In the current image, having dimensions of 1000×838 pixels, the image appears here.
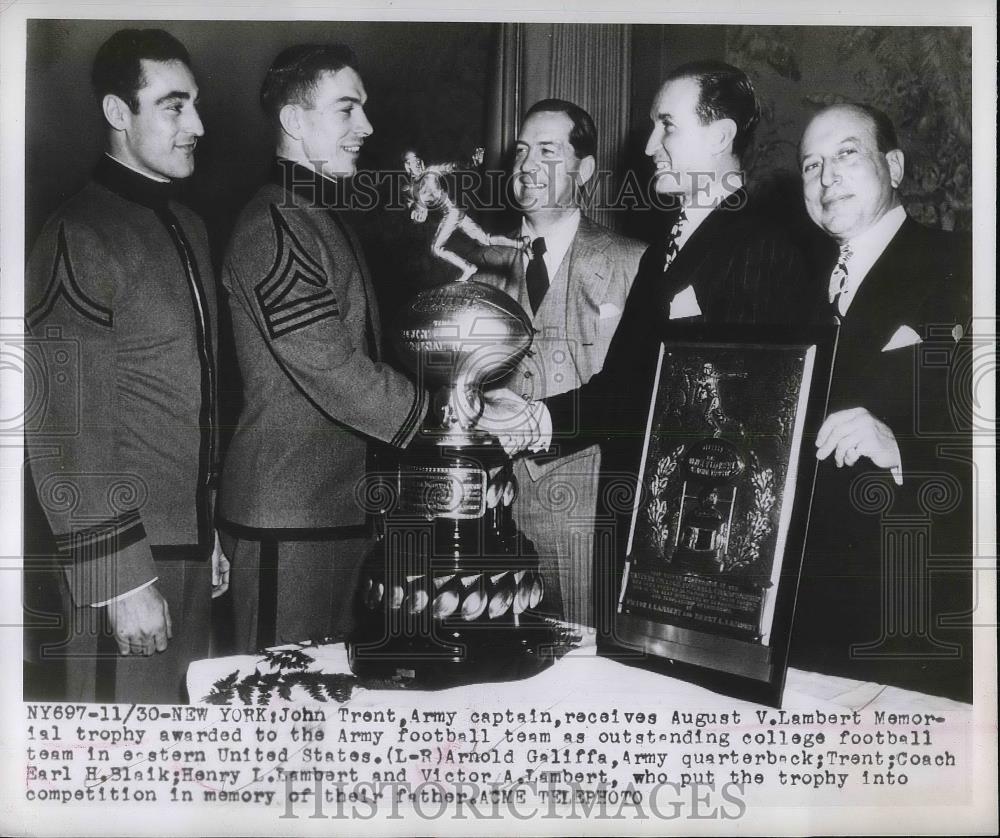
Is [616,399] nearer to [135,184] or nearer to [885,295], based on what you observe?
[885,295]

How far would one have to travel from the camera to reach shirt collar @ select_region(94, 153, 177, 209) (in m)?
2.58

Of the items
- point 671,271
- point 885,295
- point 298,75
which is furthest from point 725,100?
point 298,75

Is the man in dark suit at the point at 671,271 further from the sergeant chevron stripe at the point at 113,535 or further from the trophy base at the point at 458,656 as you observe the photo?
the sergeant chevron stripe at the point at 113,535

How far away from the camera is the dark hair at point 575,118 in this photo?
8.54 ft

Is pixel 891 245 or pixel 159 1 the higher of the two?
pixel 159 1

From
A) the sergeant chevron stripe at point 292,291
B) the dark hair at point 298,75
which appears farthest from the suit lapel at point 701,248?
the dark hair at point 298,75

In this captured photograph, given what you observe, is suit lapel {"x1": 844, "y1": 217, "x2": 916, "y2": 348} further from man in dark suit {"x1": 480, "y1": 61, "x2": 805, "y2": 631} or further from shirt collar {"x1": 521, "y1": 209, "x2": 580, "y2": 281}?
shirt collar {"x1": 521, "y1": 209, "x2": 580, "y2": 281}

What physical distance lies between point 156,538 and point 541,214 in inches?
59.3

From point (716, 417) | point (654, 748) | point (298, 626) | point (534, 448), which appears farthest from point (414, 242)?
point (654, 748)

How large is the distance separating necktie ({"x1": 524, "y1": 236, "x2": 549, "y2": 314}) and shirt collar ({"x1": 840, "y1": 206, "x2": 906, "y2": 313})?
2.94ft

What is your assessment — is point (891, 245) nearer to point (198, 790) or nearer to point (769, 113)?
point (769, 113)

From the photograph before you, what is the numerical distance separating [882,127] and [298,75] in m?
1.77

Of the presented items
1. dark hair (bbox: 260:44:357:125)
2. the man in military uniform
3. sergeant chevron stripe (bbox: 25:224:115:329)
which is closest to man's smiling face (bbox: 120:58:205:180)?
the man in military uniform

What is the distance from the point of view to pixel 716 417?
258 centimetres
